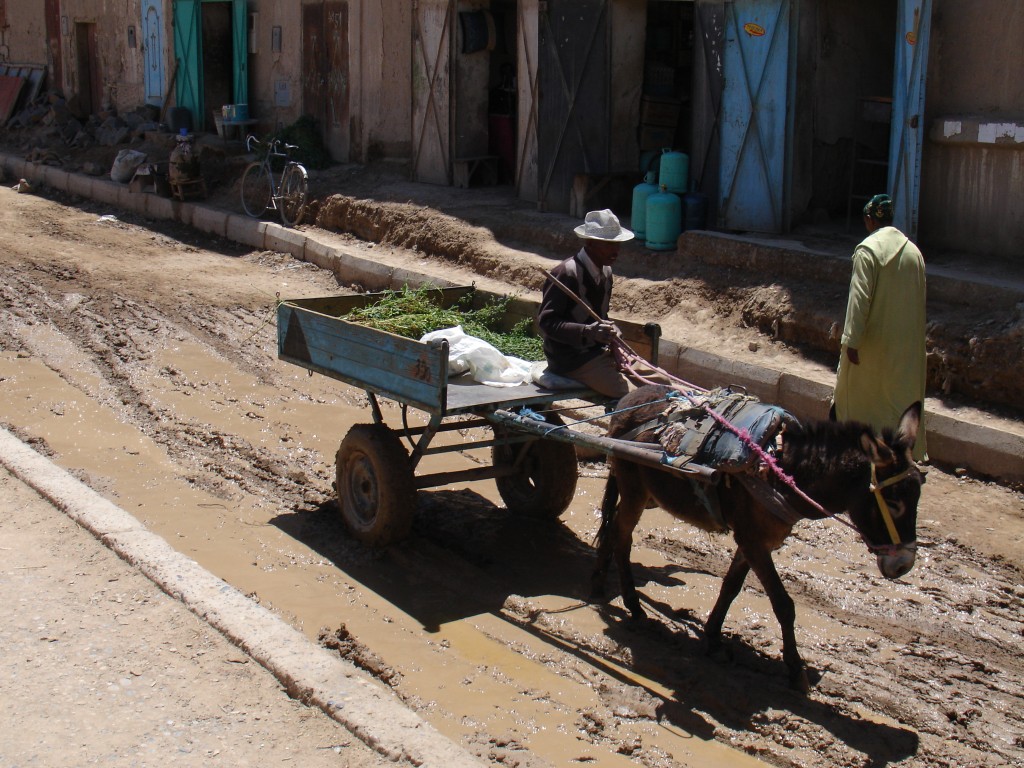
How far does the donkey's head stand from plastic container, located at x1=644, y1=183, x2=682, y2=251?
7.33 metres

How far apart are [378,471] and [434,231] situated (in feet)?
26.3

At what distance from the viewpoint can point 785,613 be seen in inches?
206

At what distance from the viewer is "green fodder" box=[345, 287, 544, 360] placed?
24.4 feet

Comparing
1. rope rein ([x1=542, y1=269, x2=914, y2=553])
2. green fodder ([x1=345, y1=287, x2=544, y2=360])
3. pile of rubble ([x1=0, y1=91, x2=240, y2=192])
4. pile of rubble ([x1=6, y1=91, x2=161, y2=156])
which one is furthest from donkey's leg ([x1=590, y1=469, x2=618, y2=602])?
pile of rubble ([x1=6, y1=91, x2=161, y2=156])

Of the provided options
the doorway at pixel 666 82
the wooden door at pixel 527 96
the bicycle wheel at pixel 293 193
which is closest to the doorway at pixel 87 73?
the bicycle wheel at pixel 293 193

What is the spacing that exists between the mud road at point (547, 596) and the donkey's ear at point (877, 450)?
115 cm

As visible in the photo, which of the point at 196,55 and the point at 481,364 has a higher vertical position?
the point at 196,55

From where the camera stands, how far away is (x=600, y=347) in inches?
256

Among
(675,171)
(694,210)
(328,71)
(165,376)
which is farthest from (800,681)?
(328,71)

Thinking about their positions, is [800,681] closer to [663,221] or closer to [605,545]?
[605,545]

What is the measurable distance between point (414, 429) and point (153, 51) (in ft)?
60.4

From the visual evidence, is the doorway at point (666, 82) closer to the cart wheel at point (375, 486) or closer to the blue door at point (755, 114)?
the blue door at point (755, 114)

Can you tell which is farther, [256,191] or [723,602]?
[256,191]

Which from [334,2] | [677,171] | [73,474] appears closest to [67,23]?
[334,2]
